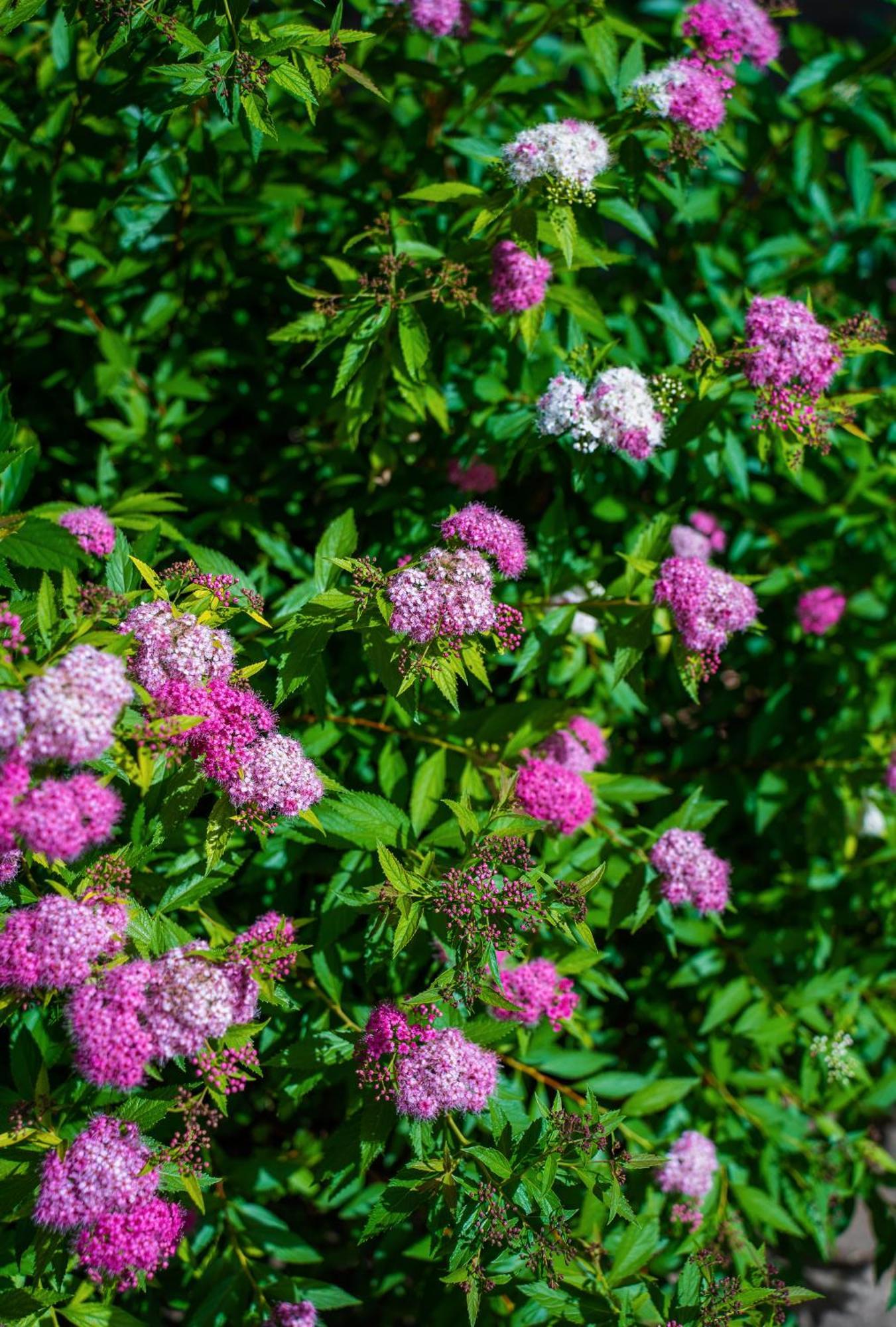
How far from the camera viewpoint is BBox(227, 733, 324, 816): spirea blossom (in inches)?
74.0

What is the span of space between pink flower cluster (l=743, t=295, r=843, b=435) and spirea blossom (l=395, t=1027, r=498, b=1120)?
172cm

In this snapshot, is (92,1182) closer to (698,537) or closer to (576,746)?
(576,746)

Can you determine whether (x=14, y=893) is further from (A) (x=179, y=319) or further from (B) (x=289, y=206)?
(B) (x=289, y=206)

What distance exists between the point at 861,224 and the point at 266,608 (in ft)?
8.46

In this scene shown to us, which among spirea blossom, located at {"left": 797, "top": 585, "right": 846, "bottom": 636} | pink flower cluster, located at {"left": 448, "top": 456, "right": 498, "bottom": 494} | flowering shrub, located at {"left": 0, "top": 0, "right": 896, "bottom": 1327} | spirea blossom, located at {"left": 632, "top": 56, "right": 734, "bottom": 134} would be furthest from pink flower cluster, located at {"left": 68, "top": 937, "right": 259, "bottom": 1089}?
spirea blossom, located at {"left": 797, "top": 585, "right": 846, "bottom": 636}

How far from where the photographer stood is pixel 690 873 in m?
2.50

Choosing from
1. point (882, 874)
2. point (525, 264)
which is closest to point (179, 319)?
point (525, 264)

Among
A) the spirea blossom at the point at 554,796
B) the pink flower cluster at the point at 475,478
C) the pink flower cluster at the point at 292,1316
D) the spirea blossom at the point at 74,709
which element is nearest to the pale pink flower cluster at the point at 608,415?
the pink flower cluster at the point at 475,478

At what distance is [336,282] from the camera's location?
3.15 metres

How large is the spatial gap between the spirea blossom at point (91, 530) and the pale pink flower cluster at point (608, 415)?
1.15 metres

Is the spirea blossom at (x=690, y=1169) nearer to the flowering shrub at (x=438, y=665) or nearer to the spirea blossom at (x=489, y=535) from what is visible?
the flowering shrub at (x=438, y=665)

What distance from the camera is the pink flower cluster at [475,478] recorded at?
3.01 m

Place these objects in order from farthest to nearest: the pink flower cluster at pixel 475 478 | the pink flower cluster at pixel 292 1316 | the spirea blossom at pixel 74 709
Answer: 1. the pink flower cluster at pixel 475 478
2. the pink flower cluster at pixel 292 1316
3. the spirea blossom at pixel 74 709

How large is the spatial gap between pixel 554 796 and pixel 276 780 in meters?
0.85
